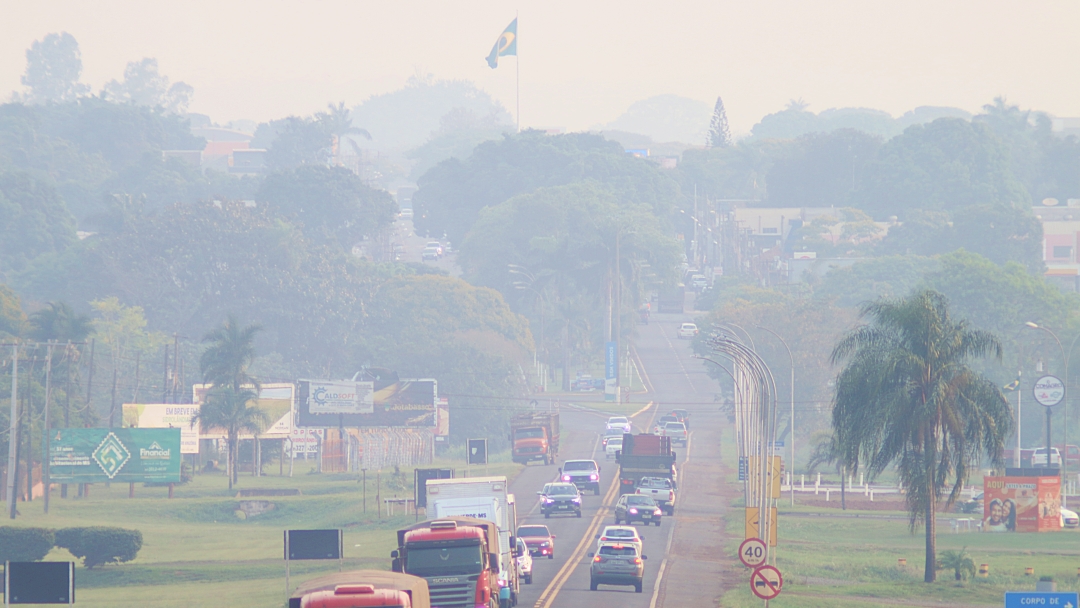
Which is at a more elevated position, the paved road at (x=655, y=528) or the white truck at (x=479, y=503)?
the white truck at (x=479, y=503)

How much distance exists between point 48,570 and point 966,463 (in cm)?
2711

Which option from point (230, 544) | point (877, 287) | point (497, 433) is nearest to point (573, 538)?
point (230, 544)

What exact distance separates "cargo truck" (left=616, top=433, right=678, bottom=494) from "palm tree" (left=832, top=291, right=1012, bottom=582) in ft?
89.1

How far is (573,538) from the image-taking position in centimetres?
5456

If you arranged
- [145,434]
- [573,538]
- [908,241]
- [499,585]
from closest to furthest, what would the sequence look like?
[499,585], [573,538], [145,434], [908,241]

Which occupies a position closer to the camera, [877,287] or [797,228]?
[877,287]

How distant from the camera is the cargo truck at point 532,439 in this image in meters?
87.9

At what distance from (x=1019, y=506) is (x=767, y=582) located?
1309 inches

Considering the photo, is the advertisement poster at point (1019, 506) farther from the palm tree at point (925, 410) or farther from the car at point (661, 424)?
the car at point (661, 424)

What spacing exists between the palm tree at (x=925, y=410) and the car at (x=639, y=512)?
1775 cm

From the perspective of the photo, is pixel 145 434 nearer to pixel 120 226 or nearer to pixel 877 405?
pixel 877 405

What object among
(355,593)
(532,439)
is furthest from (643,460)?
(355,593)

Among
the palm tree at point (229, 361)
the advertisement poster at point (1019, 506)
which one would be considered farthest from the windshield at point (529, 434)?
the advertisement poster at point (1019, 506)

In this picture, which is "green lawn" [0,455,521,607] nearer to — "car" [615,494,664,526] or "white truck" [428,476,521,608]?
"white truck" [428,476,521,608]
